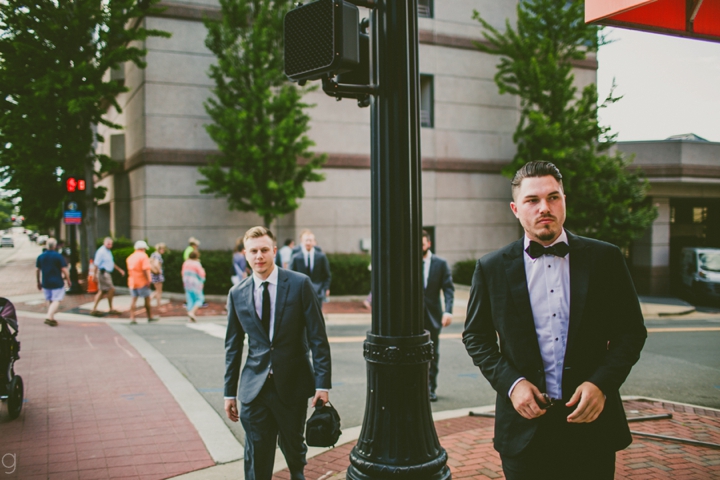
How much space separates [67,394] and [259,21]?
1200 centimetres

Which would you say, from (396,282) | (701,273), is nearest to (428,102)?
(701,273)

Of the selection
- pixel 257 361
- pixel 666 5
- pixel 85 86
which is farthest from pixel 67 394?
pixel 85 86

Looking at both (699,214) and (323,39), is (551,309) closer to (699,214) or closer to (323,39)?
(323,39)

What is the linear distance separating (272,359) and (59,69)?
1829 centimetres

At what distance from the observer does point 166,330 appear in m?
12.3

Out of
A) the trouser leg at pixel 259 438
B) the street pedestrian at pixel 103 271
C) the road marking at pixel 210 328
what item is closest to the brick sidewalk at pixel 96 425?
the trouser leg at pixel 259 438

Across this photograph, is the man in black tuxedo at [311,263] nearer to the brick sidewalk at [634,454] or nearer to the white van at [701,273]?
the brick sidewalk at [634,454]

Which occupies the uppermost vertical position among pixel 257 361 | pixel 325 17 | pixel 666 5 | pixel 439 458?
pixel 666 5

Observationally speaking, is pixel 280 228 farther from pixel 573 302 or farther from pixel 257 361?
pixel 573 302

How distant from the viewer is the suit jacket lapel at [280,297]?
3873mm

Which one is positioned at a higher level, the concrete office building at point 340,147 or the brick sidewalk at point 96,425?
the concrete office building at point 340,147

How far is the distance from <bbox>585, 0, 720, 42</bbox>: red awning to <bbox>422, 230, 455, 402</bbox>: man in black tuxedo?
10.2 ft

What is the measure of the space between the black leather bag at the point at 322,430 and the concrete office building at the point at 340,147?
51.7ft

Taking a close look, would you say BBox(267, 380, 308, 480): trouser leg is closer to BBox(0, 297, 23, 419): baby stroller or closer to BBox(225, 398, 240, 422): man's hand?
BBox(225, 398, 240, 422): man's hand
